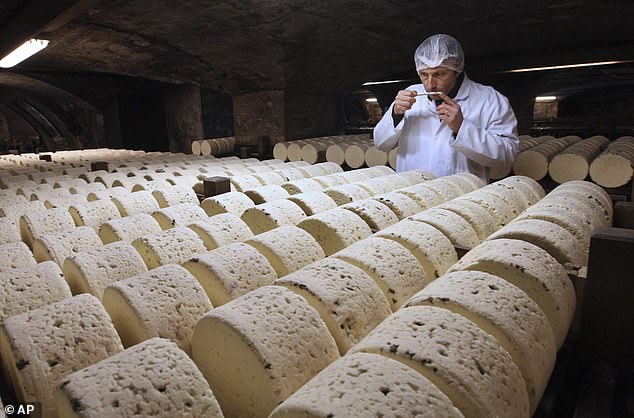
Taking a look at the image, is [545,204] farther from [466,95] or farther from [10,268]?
[10,268]

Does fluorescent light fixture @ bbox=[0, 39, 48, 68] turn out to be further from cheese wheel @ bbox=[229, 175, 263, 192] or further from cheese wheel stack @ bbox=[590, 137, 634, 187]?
cheese wheel stack @ bbox=[590, 137, 634, 187]

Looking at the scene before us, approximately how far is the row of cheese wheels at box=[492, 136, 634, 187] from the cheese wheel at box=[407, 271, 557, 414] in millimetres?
3733

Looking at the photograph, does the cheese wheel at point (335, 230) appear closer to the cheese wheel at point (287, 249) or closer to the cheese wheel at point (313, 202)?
the cheese wheel at point (287, 249)

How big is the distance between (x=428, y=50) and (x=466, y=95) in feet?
1.81

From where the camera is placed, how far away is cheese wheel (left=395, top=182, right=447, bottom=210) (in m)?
2.22

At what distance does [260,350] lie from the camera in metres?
0.90

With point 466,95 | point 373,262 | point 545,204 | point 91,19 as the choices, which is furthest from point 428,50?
point 91,19

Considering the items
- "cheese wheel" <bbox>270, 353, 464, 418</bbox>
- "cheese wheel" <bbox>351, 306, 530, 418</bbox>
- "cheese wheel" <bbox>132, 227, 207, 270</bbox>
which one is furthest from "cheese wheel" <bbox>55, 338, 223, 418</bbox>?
"cheese wheel" <bbox>132, 227, 207, 270</bbox>

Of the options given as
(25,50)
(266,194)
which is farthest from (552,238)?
(25,50)

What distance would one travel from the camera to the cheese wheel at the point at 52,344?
3.00 feet

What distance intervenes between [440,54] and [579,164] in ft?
7.82

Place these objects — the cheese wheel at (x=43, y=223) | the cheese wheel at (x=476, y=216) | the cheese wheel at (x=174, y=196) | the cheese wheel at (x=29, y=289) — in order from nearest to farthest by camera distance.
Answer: the cheese wheel at (x=29, y=289) → the cheese wheel at (x=476, y=216) → the cheese wheel at (x=43, y=223) → the cheese wheel at (x=174, y=196)

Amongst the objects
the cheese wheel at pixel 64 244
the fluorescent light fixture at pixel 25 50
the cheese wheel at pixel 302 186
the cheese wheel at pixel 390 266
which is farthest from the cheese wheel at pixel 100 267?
the fluorescent light fixture at pixel 25 50

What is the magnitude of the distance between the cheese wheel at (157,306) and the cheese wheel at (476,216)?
1217 millimetres
